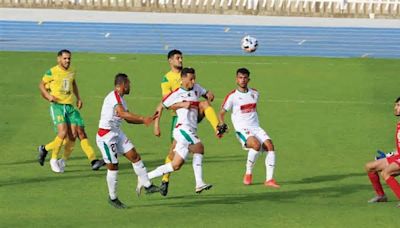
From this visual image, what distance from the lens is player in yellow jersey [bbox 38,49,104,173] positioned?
20.7 metres

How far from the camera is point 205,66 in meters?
34.5

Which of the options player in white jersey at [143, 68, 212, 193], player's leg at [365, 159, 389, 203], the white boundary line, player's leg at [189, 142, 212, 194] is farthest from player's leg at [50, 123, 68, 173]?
the white boundary line

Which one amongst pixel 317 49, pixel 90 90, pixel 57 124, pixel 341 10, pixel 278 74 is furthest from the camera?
pixel 341 10

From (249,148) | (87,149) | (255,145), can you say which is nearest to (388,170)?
(255,145)

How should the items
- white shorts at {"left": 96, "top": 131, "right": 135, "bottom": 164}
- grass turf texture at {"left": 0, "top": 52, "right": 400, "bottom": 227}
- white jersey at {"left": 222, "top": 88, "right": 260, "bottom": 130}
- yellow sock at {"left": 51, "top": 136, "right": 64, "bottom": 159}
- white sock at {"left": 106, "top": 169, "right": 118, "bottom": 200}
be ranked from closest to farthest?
grass turf texture at {"left": 0, "top": 52, "right": 400, "bottom": 227}
white sock at {"left": 106, "top": 169, "right": 118, "bottom": 200}
white shorts at {"left": 96, "top": 131, "right": 135, "bottom": 164}
white jersey at {"left": 222, "top": 88, "right": 260, "bottom": 130}
yellow sock at {"left": 51, "top": 136, "right": 64, "bottom": 159}

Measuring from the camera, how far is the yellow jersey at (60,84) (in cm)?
2091

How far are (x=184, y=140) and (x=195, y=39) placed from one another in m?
23.2

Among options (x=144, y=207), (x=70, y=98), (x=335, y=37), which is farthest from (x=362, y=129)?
(x=335, y=37)

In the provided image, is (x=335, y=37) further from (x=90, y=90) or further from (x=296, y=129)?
(x=296, y=129)

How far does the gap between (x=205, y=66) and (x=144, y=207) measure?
17.2m

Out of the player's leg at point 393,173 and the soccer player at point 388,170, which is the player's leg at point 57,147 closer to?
the soccer player at point 388,170

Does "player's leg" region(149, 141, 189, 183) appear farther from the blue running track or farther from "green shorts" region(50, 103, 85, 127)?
the blue running track

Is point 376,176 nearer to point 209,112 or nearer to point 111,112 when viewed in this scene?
point 209,112

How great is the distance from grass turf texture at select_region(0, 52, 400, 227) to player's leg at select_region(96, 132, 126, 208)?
0.25 meters
